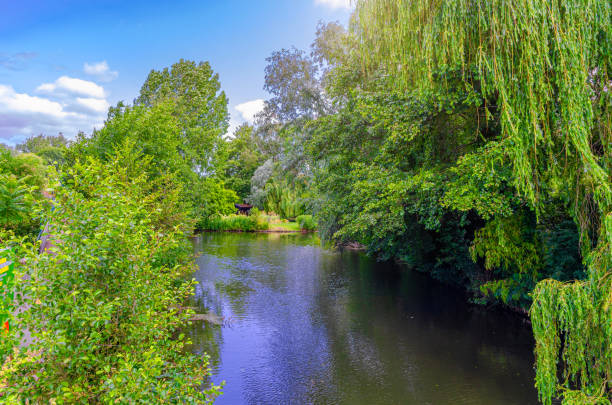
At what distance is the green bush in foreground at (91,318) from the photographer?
2318 millimetres

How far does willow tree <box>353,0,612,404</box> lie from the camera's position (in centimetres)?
385

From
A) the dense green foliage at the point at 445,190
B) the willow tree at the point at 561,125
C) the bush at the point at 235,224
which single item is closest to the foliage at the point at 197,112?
the bush at the point at 235,224

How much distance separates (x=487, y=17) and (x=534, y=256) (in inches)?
183

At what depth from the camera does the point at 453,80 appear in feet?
21.3

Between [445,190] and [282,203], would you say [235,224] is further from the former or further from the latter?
[445,190]

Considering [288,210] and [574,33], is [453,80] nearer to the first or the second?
[574,33]

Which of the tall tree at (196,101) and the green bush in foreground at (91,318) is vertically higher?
the tall tree at (196,101)

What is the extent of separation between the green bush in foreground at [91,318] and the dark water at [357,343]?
3.40 meters

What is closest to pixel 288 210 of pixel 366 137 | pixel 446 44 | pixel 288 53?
pixel 288 53

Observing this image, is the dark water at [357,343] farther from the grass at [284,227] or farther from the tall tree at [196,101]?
the grass at [284,227]

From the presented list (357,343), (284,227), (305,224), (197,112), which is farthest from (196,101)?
(357,343)

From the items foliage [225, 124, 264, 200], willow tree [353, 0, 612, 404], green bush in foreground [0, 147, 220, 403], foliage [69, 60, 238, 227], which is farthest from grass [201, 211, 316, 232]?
green bush in foreground [0, 147, 220, 403]

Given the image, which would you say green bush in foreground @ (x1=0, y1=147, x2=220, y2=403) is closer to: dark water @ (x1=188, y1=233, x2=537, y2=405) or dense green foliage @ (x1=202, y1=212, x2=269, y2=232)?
dark water @ (x1=188, y1=233, x2=537, y2=405)

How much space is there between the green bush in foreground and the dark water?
3.40 meters
